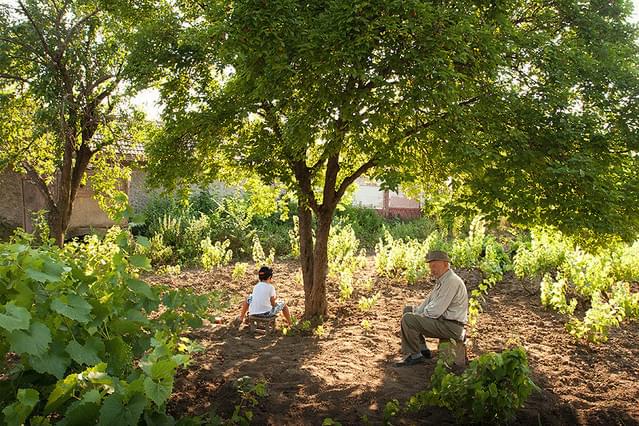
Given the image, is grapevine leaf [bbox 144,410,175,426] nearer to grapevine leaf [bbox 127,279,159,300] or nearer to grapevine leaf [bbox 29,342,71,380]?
grapevine leaf [bbox 29,342,71,380]

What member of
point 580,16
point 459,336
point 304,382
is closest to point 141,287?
point 304,382

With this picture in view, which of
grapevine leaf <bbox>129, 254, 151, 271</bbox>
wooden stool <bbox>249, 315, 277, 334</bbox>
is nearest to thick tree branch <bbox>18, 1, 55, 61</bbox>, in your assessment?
wooden stool <bbox>249, 315, 277, 334</bbox>

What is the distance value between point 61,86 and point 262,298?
5.09 meters

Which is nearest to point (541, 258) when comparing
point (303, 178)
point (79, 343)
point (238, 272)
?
point (303, 178)

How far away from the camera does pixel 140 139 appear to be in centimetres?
1053

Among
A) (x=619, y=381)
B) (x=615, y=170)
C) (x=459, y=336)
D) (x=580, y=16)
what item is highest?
(x=580, y=16)

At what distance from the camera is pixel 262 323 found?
8000 mm

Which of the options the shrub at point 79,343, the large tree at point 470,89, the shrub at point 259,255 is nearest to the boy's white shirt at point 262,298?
the large tree at point 470,89

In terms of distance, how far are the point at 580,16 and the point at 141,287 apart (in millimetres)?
5800

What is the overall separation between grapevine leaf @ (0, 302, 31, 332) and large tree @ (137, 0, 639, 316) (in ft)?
12.0

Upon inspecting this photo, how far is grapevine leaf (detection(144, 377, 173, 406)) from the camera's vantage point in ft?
6.62

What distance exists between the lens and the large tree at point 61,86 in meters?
9.43

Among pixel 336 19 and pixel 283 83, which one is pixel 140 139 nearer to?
pixel 283 83

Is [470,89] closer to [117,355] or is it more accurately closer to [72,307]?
[117,355]
